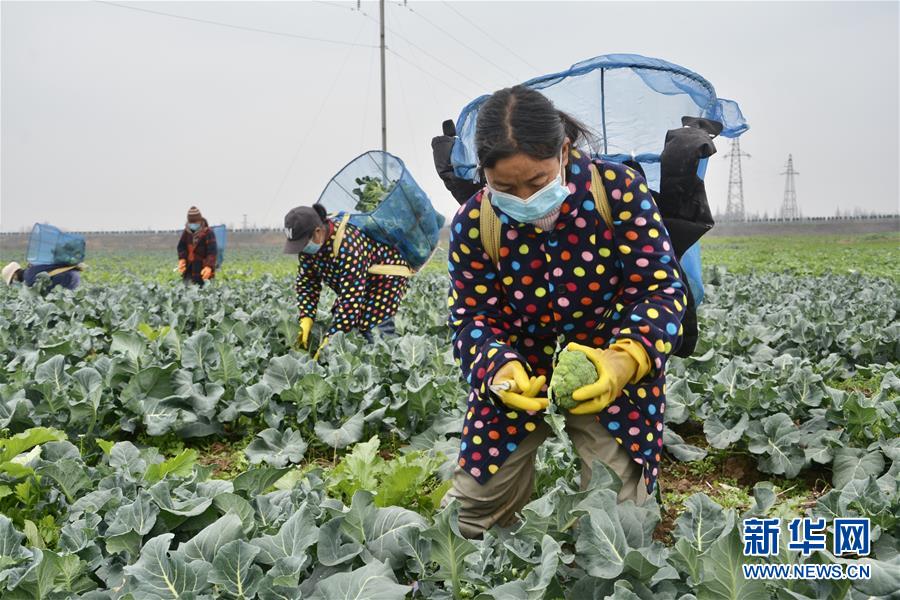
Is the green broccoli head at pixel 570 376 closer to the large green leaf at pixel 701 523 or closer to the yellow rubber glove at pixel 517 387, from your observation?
the yellow rubber glove at pixel 517 387

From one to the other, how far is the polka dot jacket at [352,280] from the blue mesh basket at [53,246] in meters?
6.06

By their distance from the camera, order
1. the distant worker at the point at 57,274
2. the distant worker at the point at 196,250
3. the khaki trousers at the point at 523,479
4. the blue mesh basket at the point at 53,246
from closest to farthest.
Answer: the khaki trousers at the point at 523,479 → the distant worker at the point at 196,250 → the blue mesh basket at the point at 53,246 → the distant worker at the point at 57,274

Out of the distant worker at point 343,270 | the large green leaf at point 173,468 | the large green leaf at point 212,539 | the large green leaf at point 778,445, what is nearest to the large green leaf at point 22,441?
the large green leaf at point 173,468

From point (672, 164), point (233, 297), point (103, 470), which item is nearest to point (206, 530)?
point (103, 470)

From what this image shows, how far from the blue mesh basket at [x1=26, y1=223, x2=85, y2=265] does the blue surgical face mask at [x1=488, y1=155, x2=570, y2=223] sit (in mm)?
10143

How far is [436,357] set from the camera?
17.3 feet

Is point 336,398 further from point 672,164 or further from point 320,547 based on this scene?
point 672,164

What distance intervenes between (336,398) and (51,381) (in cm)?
160

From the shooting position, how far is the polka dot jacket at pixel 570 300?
7.59ft

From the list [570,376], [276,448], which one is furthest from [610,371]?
[276,448]

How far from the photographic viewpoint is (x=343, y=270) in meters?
5.96

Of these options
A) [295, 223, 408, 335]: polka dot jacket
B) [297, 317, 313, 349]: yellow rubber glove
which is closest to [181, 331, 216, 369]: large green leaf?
[295, 223, 408, 335]: polka dot jacket

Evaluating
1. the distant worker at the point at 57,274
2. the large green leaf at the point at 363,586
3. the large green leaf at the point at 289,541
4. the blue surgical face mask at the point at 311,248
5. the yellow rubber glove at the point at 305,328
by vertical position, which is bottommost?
the large green leaf at the point at 363,586

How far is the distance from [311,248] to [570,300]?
3655 mm
